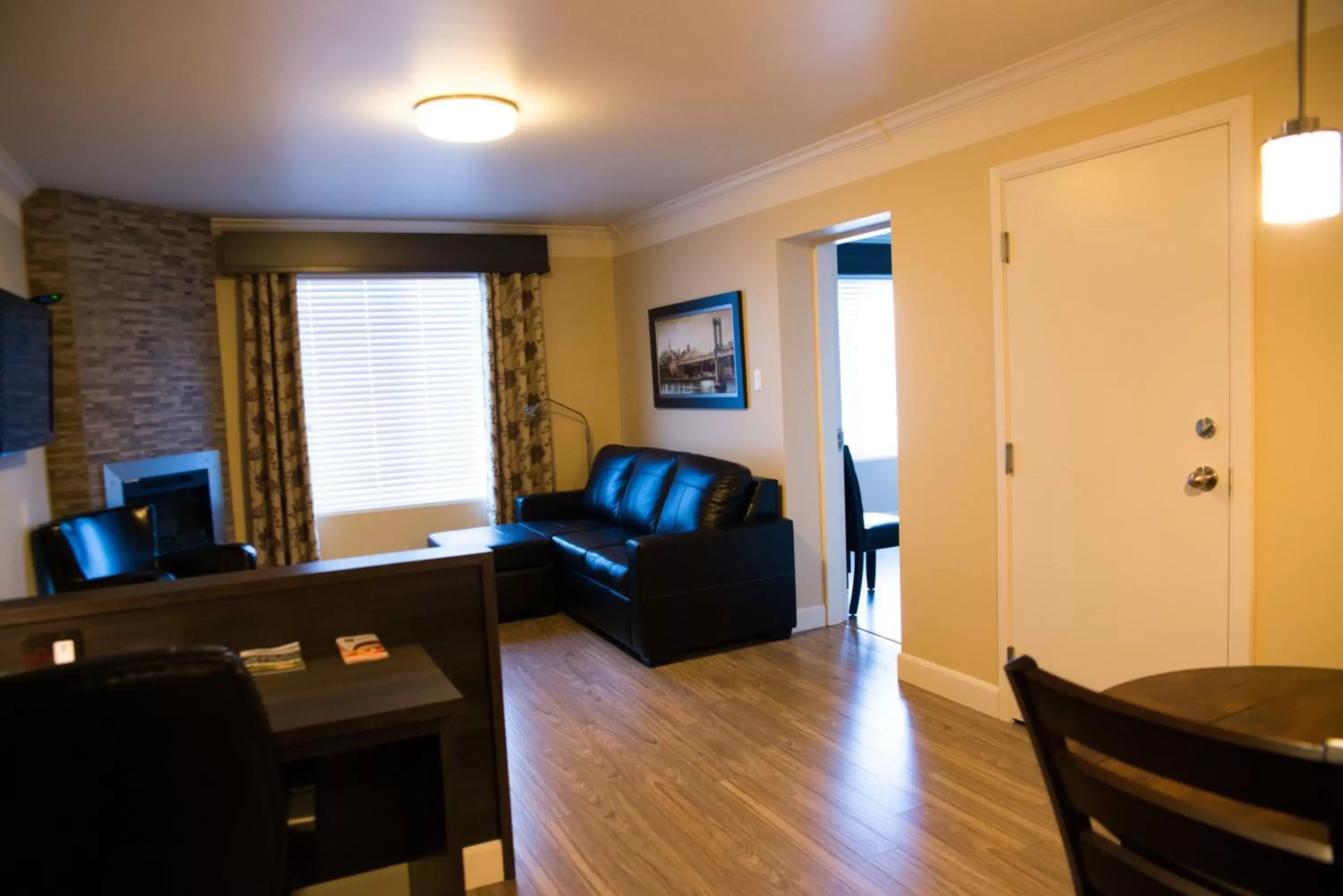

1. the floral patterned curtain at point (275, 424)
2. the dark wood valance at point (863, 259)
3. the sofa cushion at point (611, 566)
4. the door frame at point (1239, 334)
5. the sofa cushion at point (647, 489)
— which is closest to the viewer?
the door frame at point (1239, 334)

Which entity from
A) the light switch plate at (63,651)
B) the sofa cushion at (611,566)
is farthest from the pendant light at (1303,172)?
the sofa cushion at (611,566)

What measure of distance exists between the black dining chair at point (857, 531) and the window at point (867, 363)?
1955 millimetres

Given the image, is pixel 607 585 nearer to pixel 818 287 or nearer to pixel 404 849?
pixel 818 287

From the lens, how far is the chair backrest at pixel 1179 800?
3.08 feet

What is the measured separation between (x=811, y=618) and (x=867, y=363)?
2.80 meters

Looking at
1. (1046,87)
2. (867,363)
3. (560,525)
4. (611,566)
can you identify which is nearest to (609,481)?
(560,525)

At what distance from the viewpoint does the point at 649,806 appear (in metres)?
2.88

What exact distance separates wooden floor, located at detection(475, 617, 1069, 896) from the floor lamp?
2278 mm

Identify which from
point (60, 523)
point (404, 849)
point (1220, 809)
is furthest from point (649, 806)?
point (60, 523)

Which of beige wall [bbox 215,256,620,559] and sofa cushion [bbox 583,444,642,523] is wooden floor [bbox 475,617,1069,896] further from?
beige wall [bbox 215,256,620,559]

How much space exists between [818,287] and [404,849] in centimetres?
339

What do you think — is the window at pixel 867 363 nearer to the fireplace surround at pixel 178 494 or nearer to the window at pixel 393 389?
the window at pixel 393 389

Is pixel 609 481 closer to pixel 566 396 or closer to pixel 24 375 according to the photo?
pixel 566 396

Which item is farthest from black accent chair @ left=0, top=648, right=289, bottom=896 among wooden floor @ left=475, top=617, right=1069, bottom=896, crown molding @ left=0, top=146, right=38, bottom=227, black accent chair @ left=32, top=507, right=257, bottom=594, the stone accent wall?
the stone accent wall
